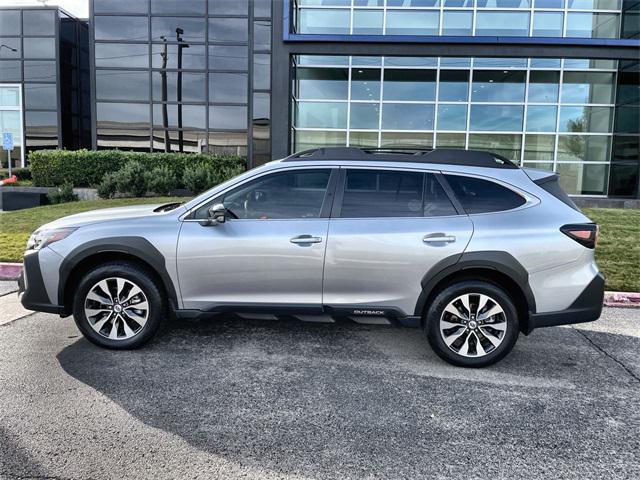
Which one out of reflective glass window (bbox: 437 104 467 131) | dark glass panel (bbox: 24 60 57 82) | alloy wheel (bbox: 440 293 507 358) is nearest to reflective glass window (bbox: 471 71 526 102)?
reflective glass window (bbox: 437 104 467 131)

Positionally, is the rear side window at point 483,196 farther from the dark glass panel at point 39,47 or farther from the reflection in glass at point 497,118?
the dark glass panel at point 39,47

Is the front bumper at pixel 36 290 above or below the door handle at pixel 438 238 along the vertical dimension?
below

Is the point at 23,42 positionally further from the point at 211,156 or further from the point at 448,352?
the point at 448,352

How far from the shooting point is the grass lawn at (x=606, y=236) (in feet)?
25.4

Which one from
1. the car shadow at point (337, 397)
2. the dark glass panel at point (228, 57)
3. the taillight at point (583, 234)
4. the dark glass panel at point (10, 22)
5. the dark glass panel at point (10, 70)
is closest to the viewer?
the car shadow at point (337, 397)

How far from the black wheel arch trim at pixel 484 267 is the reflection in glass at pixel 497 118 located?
15328 mm

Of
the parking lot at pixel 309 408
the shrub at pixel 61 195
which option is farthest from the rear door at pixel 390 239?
the shrub at pixel 61 195

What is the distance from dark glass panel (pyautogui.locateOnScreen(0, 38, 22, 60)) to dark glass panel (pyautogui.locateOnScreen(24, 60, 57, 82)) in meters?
0.63

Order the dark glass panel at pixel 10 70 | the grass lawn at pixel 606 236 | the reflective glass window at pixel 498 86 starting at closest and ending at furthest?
the grass lawn at pixel 606 236
the reflective glass window at pixel 498 86
the dark glass panel at pixel 10 70

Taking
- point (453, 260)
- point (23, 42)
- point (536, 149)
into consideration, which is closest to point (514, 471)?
point (453, 260)

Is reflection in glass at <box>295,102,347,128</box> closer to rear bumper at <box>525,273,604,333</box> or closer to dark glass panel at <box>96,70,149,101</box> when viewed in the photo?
dark glass panel at <box>96,70,149,101</box>

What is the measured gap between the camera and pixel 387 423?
338 centimetres

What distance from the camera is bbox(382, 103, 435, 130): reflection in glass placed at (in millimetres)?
18312

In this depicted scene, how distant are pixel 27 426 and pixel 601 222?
1233cm
